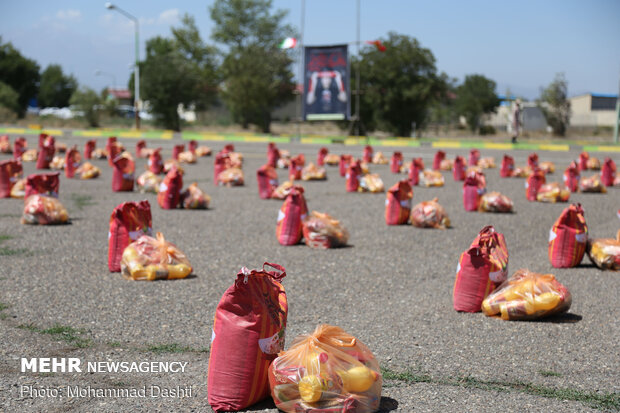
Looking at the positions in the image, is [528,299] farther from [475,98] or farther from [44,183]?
[475,98]

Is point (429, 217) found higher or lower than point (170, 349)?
higher

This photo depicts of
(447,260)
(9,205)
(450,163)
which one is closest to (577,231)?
(447,260)

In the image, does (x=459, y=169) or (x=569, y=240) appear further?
(x=459, y=169)

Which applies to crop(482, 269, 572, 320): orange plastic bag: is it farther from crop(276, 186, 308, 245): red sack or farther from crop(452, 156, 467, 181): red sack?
crop(452, 156, 467, 181): red sack

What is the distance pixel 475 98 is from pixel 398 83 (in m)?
23.2

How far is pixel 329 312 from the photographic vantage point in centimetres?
650

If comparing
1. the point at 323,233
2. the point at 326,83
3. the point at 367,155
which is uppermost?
the point at 326,83

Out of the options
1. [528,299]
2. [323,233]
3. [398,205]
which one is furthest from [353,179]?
[528,299]

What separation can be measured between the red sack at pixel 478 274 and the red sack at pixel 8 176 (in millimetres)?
10086

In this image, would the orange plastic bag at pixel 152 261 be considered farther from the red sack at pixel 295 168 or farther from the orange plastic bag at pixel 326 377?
the red sack at pixel 295 168

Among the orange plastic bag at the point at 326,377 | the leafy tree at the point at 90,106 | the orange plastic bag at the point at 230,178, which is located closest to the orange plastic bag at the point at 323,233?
the orange plastic bag at the point at 326,377

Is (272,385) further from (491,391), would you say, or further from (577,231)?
(577,231)

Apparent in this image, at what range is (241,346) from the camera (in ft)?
14.1

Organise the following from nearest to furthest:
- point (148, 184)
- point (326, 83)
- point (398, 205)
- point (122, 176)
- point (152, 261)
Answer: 1. point (152, 261)
2. point (398, 205)
3. point (148, 184)
4. point (122, 176)
5. point (326, 83)
